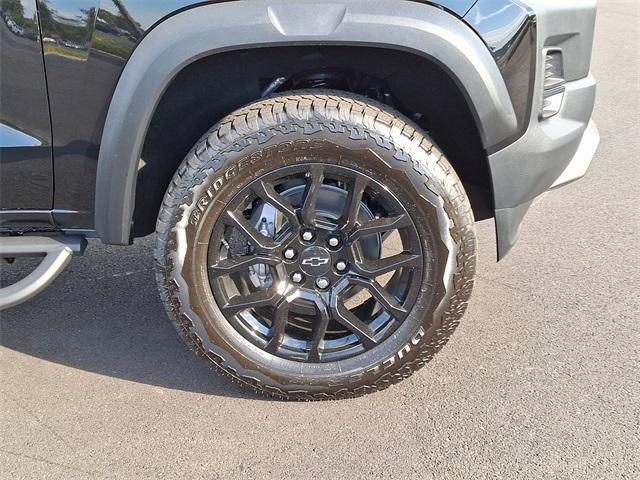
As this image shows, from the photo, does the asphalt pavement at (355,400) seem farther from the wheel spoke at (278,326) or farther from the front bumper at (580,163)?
the front bumper at (580,163)

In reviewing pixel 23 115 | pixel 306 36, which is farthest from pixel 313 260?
pixel 23 115

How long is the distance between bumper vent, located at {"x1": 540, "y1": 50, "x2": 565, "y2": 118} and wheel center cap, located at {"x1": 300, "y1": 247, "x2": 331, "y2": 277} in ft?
3.01

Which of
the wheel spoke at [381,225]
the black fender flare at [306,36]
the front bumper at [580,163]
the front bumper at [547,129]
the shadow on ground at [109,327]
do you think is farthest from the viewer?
the shadow on ground at [109,327]

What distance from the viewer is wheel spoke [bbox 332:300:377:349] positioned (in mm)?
2525

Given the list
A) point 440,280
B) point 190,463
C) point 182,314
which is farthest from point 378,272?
point 190,463

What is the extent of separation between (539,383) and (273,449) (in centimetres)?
111

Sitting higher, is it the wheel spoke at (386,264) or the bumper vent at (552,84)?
the bumper vent at (552,84)

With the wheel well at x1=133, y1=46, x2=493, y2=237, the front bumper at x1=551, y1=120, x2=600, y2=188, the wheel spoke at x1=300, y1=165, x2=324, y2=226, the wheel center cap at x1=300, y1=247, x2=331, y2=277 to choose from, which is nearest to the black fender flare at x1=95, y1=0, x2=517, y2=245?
the wheel well at x1=133, y1=46, x2=493, y2=237

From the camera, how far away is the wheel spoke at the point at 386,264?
2.44m

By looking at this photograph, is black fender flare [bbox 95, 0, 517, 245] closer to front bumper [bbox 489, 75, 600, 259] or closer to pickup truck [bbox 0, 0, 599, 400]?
pickup truck [bbox 0, 0, 599, 400]

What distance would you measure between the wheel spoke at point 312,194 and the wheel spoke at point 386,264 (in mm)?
256

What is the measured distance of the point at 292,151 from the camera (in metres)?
2.30

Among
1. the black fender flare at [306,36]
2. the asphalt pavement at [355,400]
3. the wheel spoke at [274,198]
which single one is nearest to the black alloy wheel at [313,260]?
the wheel spoke at [274,198]

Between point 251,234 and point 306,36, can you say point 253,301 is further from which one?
point 306,36
